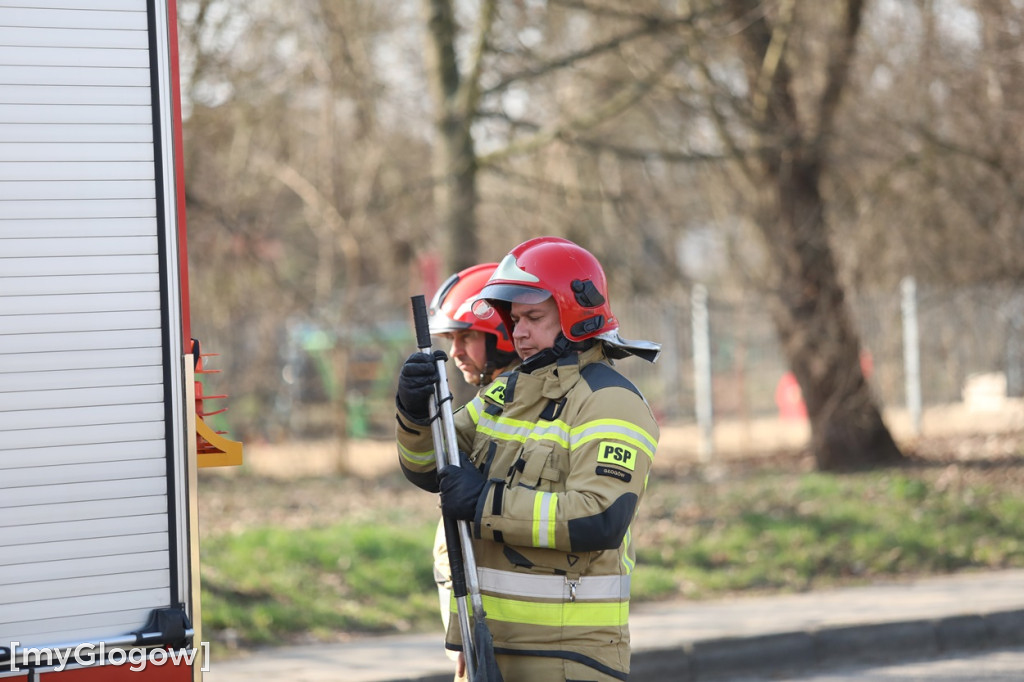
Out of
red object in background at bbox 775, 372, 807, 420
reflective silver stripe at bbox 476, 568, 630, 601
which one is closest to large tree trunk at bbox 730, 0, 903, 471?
red object in background at bbox 775, 372, 807, 420

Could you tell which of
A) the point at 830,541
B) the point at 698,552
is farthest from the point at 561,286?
the point at 830,541

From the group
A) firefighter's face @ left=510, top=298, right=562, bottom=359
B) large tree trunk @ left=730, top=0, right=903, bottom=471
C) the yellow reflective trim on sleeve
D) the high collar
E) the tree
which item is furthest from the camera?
large tree trunk @ left=730, top=0, right=903, bottom=471

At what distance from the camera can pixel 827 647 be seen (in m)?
7.46

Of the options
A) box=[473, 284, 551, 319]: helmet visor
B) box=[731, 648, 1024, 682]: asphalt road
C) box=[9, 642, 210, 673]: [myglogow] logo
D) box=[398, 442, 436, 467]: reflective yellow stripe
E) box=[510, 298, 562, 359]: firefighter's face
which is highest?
box=[473, 284, 551, 319]: helmet visor

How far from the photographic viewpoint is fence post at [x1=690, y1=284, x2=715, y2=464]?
48.9 feet

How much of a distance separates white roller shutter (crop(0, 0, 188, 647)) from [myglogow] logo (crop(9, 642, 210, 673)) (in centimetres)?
3

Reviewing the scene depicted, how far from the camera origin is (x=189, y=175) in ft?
47.2

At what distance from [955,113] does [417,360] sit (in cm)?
969

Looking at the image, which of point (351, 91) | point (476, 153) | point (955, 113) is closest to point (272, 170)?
point (351, 91)

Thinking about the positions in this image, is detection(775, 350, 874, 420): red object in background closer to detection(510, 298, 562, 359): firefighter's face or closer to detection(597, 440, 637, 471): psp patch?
detection(510, 298, 562, 359): firefighter's face

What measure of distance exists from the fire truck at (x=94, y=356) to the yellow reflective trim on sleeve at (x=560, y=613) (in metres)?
0.92

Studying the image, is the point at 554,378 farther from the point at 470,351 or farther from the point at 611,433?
the point at 470,351

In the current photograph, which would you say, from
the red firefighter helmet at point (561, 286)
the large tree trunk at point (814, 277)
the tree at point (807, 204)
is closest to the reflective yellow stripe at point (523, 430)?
the red firefighter helmet at point (561, 286)

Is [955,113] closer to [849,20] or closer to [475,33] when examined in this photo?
[849,20]
